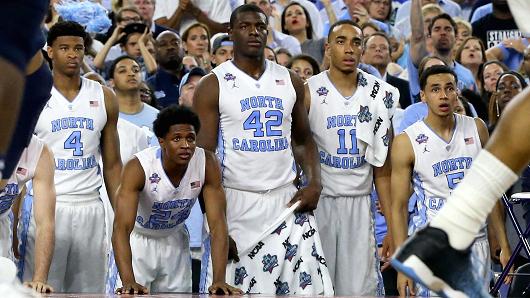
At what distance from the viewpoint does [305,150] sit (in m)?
9.05

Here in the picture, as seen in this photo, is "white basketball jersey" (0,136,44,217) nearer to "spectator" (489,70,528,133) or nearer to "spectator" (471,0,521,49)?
"spectator" (489,70,528,133)

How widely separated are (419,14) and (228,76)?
3.93 metres

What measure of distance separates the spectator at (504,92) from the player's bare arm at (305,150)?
211cm

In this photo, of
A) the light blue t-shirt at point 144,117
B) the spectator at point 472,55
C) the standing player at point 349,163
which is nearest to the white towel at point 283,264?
the standing player at point 349,163

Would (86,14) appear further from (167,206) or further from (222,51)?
(167,206)

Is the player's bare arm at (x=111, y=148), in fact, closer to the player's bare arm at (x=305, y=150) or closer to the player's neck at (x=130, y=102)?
the player's neck at (x=130, y=102)

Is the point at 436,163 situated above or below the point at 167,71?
below

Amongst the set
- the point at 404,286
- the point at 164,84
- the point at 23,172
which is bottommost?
the point at 404,286

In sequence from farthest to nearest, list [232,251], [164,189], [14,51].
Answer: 1. [232,251]
2. [164,189]
3. [14,51]

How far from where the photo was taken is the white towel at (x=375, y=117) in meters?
9.23

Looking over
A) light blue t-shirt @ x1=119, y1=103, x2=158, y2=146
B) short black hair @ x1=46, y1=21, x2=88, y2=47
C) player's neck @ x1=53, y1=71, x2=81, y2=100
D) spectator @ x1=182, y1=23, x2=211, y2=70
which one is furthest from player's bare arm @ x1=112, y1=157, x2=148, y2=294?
spectator @ x1=182, y1=23, x2=211, y2=70

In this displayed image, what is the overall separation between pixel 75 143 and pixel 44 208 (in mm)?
1124

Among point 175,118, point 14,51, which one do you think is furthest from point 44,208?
point 14,51

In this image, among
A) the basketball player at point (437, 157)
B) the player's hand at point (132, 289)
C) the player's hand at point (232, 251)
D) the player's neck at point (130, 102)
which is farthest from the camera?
the player's neck at point (130, 102)
